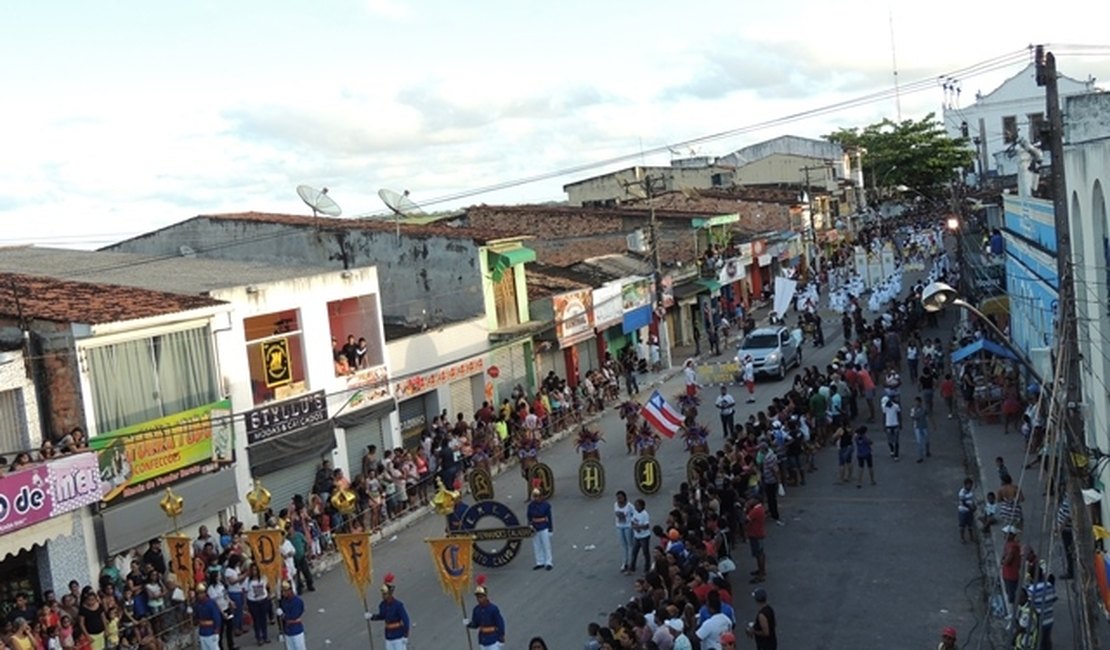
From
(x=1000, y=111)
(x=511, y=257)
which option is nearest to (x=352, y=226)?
(x=511, y=257)

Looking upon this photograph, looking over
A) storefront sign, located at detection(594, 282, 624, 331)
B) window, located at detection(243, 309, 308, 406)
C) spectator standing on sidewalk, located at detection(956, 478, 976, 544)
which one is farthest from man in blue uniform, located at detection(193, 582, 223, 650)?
storefront sign, located at detection(594, 282, 624, 331)

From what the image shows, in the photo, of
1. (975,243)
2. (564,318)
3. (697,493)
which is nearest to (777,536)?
(697,493)

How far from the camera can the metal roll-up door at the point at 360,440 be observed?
96.0 ft

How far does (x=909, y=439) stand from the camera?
29641mm

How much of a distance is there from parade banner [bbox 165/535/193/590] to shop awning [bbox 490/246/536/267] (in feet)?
61.8

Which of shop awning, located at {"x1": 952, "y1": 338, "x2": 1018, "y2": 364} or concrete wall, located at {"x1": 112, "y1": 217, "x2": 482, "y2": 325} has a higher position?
concrete wall, located at {"x1": 112, "y1": 217, "x2": 482, "y2": 325}

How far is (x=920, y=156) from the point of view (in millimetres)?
87062

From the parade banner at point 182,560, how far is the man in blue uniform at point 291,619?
9.10 ft

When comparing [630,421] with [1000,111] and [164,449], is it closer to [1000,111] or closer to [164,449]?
[164,449]

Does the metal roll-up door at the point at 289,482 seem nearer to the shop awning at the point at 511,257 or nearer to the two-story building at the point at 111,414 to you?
the two-story building at the point at 111,414

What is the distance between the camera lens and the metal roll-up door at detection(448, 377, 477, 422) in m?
34.6

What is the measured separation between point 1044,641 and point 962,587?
10.7 feet

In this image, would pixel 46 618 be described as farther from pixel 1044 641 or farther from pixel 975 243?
pixel 975 243

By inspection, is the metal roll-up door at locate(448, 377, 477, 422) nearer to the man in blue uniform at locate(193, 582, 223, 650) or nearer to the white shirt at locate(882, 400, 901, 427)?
the white shirt at locate(882, 400, 901, 427)
